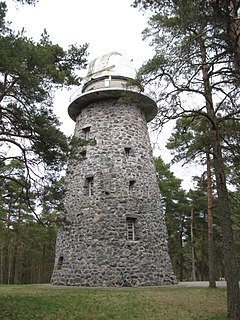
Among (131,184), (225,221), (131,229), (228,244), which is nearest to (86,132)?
(131,184)

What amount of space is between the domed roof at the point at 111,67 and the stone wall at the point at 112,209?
1701 mm

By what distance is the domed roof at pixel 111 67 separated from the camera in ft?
52.0

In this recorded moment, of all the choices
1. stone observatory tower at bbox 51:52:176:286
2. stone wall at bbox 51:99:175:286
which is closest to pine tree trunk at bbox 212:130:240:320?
stone wall at bbox 51:99:175:286

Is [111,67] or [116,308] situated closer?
[116,308]

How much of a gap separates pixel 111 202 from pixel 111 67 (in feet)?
23.7

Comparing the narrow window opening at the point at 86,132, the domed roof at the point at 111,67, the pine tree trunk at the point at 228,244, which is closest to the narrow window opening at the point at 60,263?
the narrow window opening at the point at 86,132

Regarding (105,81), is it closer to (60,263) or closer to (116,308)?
(60,263)

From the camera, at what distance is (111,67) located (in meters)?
16.2

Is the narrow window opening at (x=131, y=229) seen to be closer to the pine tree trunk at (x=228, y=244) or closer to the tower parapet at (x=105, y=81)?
the tower parapet at (x=105, y=81)

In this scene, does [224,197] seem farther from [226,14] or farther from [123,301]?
[123,301]

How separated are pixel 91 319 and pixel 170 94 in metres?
4.62

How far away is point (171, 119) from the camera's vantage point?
22.0 feet

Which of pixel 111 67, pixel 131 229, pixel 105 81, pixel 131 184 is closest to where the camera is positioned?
pixel 131 229

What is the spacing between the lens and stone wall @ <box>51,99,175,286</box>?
41.1ft
